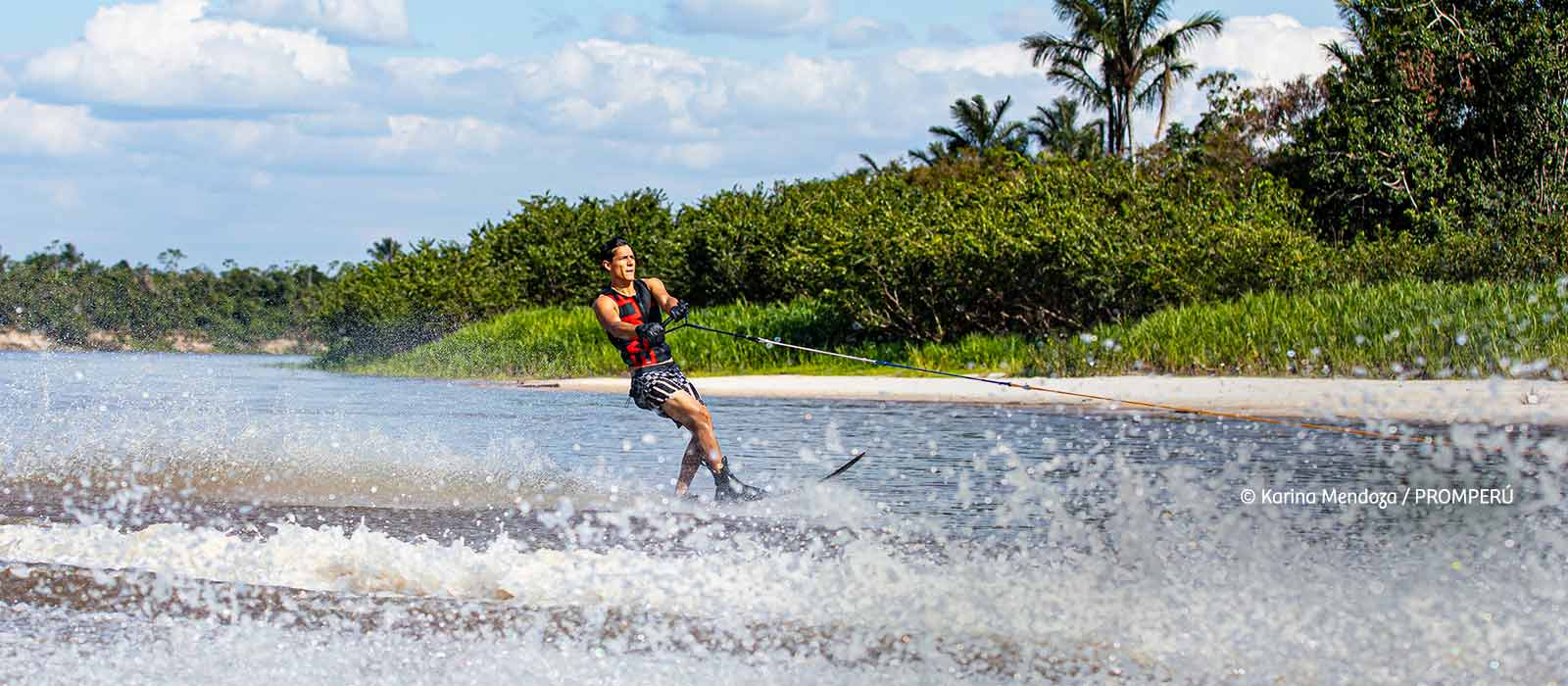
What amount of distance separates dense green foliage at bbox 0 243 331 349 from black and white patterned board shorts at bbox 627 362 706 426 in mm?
Answer: 58785

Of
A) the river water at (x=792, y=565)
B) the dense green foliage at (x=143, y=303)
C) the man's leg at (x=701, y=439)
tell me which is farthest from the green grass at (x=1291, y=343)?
the dense green foliage at (x=143, y=303)

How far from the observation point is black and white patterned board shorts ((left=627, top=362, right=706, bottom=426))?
8.63 m

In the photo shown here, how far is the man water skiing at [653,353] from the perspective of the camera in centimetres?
838

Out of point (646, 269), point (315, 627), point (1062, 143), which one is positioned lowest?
point (315, 627)

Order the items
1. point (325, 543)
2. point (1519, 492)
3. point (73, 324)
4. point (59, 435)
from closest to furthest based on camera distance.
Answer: point (325, 543) → point (1519, 492) → point (59, 435) → point (73, 324)

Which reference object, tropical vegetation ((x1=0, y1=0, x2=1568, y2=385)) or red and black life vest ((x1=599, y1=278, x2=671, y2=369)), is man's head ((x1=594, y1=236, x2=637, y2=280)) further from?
tropical vegetation ((x1=0, y1=0, x2=1568, y2=385))

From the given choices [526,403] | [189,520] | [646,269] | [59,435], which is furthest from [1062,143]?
[189,520]

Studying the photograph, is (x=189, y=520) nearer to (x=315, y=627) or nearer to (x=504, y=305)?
(x=315, y=627)

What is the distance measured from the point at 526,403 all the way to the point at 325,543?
1424cm

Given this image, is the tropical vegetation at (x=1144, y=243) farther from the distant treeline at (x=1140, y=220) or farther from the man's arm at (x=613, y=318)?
the man's arm at (x=613, y=318)

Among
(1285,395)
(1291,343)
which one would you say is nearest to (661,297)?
(1285,395)

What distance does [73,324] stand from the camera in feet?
224

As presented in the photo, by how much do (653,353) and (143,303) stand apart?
6881 cm

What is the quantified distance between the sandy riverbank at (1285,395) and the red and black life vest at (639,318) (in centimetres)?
664
